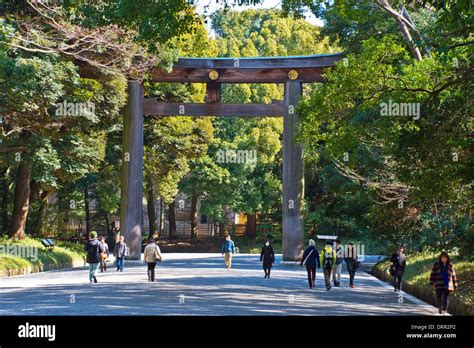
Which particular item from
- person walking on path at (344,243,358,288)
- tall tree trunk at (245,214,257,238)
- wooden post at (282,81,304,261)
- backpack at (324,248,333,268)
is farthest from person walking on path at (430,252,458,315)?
tall tree trunk at (245,214,257,238)

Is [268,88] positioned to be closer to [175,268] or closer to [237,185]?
[237,185]

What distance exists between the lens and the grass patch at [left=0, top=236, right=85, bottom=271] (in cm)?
2905

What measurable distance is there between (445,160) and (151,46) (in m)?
6.22

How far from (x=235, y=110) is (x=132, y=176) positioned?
4679 mm

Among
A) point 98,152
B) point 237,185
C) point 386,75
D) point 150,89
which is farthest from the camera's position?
point 237,185

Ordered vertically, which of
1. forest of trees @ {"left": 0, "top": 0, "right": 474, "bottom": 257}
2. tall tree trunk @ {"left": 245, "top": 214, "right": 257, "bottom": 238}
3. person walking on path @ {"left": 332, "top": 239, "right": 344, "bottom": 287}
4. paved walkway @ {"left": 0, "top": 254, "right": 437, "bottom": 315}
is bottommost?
paved walkway @ {"left": 0, "top": 254, "right": 437, "bottom": 315}

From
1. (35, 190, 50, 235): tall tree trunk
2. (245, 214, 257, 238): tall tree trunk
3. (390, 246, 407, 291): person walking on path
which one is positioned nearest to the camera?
(390, 246, 407, 291): person walking on path

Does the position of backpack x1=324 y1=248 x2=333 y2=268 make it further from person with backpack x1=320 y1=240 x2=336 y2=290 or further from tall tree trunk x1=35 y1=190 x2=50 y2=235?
tall tree trunk x1=35 y1=190 x2=50 y2=235

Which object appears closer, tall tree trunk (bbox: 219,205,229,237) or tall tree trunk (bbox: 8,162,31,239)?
tall tree trunk (bbox: 8,162,31,239)

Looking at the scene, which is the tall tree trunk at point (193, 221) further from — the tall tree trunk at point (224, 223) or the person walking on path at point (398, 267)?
the person walking on path at point (398, 267)

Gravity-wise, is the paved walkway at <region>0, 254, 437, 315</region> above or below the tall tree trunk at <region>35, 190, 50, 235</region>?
below

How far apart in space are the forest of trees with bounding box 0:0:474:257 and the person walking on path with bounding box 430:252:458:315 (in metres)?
1.61

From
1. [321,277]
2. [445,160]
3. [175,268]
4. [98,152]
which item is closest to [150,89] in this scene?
[98,152]
